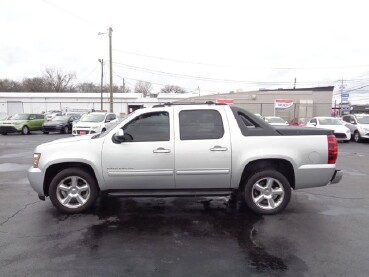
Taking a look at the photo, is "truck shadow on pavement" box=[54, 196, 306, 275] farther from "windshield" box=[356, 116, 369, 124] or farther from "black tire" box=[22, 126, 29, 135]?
"black tire" box=[22, 126, 29, 135]

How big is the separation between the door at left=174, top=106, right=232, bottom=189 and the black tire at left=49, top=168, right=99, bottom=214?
1386 millimetres

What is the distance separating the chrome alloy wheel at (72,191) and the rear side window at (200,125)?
1.79 m

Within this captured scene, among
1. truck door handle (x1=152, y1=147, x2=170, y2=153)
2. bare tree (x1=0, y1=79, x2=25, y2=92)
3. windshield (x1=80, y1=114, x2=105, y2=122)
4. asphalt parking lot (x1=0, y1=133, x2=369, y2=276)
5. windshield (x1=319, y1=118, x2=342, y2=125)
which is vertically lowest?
asphalt parking lot (x1=0, y1=133, x2=369, y2=276)

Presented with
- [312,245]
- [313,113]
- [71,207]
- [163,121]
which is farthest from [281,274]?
[313,113]

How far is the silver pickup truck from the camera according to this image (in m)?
5.05

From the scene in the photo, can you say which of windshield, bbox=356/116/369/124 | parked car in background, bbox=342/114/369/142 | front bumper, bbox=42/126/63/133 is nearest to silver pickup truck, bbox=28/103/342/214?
Answer: parked car in background, bbox=342/114/369/142

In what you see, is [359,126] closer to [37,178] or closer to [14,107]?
[37,178]

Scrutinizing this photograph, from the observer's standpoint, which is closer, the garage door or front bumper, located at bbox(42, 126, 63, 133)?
front bumper, located at bbox(42, 126, 63, 133)

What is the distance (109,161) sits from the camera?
5070 mm

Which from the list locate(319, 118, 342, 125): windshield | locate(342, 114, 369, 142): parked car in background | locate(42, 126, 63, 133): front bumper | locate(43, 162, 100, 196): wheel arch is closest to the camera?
locate(43, 162, 100, 196): wheel arch

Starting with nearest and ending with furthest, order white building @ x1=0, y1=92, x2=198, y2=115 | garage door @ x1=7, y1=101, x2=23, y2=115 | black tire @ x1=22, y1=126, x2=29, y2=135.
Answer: black tire @ x1=22, y1=126, x2=29, y2=135
white building @ x1=0, y1=92, x2=198, y2=115
garage door @ x1=7, y1=101, x2=23, y2=115

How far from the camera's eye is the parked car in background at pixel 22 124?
23.9 meters

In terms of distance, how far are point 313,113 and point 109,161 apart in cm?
3803

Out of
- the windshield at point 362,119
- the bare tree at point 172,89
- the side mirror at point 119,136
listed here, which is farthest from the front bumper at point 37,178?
the bare tree at point 172,89
